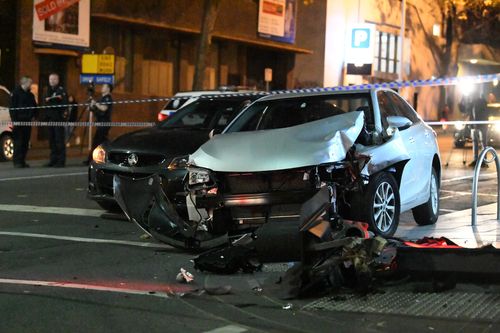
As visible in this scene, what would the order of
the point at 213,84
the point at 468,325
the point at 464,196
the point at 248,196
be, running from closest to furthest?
the point at 468,325
the point at 248,196
the point at 464,196
the point at 213,84

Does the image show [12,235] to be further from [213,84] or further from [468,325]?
[213,84]

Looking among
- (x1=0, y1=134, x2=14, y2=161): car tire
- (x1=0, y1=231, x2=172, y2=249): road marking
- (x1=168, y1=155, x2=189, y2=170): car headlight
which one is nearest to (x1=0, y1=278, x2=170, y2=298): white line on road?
(x1=0, y1=231, x2=172, y2=249): road marking

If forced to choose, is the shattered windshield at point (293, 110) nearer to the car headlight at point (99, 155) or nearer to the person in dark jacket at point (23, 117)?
the car headlight at point (99, 155)

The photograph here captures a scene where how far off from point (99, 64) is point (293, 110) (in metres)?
12.6

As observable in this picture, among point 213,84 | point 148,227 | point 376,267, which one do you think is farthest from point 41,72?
point 376,267

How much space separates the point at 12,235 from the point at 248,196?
3.09 meters

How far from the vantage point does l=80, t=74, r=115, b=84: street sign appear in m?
20.1

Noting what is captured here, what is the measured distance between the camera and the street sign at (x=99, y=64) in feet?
66.4

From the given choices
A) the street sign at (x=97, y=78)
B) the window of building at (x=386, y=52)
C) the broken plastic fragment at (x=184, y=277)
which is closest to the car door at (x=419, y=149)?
the broken plastic fragment at (x=184, y=277)

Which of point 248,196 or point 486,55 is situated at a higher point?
point 486,55

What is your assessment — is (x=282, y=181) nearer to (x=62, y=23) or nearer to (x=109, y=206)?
(x=109, y=206)

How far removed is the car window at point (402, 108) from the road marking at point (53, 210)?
4.25 m

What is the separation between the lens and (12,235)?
27.7 ft

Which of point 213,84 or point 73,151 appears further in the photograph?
point 213,84
